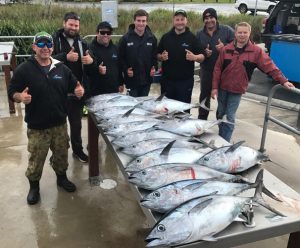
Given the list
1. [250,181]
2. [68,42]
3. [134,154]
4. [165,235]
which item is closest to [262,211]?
[250,181]

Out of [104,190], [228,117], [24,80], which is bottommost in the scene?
[104,190]

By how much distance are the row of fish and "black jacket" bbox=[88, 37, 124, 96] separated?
85 centimetres

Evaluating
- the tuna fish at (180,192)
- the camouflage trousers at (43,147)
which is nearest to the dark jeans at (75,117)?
the camouflage trousers at (43,147)

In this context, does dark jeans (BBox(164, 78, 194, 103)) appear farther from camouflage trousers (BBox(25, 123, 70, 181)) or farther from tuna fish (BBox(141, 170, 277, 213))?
tuna fish (BBox(141, 170, 277, 213))

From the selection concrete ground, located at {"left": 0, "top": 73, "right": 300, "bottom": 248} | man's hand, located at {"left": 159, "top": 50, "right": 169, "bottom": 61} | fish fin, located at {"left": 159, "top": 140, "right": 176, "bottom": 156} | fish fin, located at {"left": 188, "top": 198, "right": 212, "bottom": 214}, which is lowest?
concrete ground, located at {"left": 0, "top": 73, "right": 300, "bottom": 248}

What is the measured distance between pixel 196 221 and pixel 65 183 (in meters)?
2.66

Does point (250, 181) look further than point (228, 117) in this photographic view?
No

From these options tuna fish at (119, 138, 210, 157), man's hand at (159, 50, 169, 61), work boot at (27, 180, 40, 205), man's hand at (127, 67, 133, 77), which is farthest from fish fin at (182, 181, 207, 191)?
man's hand at (159, 50, 169, 61)

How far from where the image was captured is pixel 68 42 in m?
4.56

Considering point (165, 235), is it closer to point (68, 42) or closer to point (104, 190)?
point (104, 190)

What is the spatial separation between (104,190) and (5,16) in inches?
428

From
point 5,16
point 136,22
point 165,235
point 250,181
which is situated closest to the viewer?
point 165,235

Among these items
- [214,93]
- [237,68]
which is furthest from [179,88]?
[237,68]

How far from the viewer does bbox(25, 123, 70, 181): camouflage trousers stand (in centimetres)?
399
